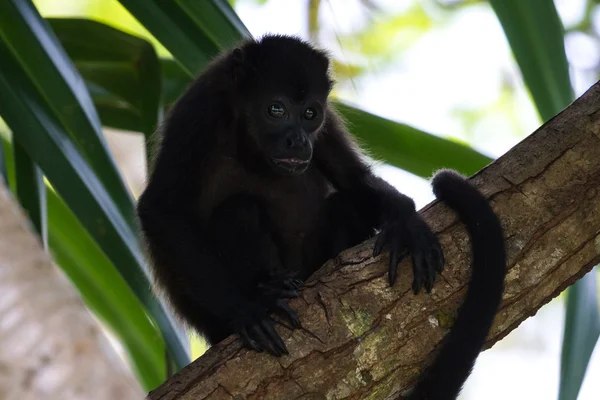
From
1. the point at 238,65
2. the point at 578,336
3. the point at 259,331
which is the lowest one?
the point at 578,336

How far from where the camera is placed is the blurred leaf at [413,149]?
212cm

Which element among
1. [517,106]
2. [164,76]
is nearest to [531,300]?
[164,76]

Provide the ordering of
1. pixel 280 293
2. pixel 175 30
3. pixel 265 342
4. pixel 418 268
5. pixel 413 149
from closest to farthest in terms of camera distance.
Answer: pixel 265 342 → pixel 418 268 → pixel 280 293 → pixel 175 30 → pixel 413 149

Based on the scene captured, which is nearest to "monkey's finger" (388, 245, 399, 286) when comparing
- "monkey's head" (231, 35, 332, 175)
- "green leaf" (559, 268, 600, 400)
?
"green leaf" (559, 268, 600, 400)

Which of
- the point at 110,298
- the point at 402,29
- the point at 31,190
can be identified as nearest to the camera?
the point at 31,190

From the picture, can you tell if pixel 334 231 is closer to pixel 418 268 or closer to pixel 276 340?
pixel 418 268

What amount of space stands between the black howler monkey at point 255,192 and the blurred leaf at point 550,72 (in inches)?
13.2

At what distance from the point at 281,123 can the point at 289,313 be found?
84cm

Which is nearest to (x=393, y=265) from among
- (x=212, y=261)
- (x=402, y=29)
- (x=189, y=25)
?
(x=212, y=261)

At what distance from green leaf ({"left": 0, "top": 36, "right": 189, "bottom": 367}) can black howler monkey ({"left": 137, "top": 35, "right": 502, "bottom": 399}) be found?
15 cm

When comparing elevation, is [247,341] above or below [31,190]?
below

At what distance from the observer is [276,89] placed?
2.38 meters

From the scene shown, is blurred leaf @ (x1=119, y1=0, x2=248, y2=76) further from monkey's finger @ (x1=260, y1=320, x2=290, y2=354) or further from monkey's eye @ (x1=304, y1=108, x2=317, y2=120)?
monkey's finger @ (x1=260, y1=320, x2=290, y2=354)

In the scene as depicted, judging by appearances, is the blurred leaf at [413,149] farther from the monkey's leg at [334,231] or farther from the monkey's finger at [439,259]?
the monkey's finger at [439,259]
